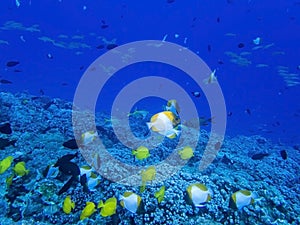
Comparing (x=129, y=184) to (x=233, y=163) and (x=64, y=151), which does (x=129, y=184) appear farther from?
(x=233, y=163)

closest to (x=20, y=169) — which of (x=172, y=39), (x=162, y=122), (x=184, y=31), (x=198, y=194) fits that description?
(x=162, y=122)

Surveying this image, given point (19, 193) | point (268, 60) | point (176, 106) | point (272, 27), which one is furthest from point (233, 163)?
point (268, 60)

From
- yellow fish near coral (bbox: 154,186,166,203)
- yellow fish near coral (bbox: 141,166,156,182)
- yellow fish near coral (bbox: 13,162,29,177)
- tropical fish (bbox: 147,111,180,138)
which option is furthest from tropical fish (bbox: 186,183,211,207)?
yellow fish near coral (bbox: 13,162,29,177)

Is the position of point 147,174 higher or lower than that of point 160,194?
higher

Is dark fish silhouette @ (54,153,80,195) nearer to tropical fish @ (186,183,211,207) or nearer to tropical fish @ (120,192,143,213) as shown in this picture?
tropical fish @ (120,192,143,213)

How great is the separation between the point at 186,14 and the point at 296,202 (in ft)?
326

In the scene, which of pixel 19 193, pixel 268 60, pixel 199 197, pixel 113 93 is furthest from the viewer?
pixel 268 60

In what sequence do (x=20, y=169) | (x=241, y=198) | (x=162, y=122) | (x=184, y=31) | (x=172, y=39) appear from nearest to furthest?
(x=241, y=198) → (x=162, y=122) → (x=20, y=169) → (x=172, y=39) → (x=184, y=31)

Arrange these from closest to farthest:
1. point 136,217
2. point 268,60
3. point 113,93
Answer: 1. point 136,217
2. point 113,93
3. point 268,60

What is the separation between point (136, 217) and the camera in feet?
14.6

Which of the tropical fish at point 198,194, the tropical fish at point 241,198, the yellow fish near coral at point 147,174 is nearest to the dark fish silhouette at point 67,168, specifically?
the yellow fish near coral at point 147,174

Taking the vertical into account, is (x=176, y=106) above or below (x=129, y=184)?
above

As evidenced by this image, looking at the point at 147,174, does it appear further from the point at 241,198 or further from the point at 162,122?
the point at 241,198

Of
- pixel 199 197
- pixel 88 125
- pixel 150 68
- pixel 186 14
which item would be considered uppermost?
pixel 186 14
